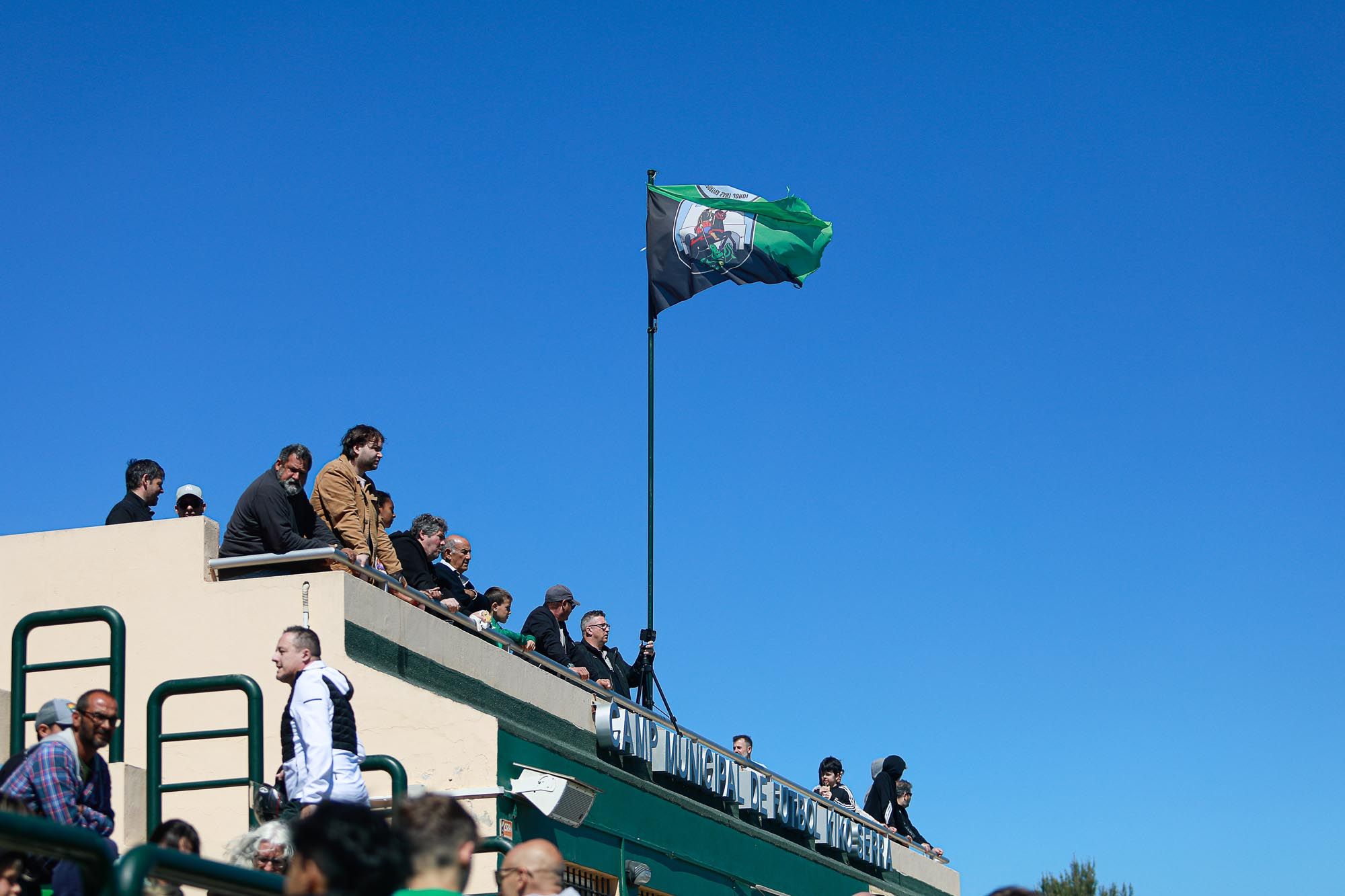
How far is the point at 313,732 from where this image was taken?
8.25 metres

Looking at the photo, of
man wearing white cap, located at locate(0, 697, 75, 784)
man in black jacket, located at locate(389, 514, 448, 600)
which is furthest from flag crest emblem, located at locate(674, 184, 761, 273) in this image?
man wearing white cap, located at locate(0, 697, 75, 784)

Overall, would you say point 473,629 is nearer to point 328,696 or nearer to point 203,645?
point 203,645

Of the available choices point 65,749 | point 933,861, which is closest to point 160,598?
point 65,749

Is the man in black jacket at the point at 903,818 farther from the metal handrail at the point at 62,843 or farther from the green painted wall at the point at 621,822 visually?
the metal handrail at the point at 62,843

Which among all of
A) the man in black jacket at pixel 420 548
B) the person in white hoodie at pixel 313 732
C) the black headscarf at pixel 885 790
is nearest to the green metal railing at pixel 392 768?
the person in white hoodie at pixel 313 732

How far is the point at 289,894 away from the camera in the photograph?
167 inches

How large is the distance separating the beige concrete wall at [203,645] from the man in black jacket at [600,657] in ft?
10.5

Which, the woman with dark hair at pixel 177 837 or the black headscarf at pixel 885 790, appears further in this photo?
the black headscarf at pixel 885 790

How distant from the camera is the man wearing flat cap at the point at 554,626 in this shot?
14.4 meters

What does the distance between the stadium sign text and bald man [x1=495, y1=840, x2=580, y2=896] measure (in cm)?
785

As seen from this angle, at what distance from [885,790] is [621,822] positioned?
803 centimetres

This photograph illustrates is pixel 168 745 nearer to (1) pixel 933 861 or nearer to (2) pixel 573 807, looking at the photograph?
(2) pixel 573 807

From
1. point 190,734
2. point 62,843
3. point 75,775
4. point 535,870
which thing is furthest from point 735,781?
point 62,843

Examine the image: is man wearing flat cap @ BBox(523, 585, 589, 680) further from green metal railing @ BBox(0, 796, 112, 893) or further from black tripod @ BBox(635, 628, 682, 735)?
green metal railing @ BBox(0, 796, 112, 893)
